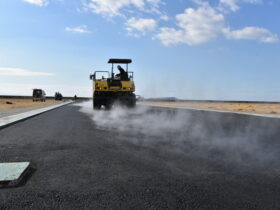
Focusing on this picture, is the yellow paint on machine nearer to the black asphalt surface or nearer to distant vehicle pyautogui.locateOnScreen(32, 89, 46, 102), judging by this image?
the black asphalt surface

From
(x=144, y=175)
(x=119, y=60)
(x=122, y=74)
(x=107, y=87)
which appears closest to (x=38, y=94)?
(x=119, y=60)

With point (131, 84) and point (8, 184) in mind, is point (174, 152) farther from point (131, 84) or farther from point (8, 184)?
point (131, 84)

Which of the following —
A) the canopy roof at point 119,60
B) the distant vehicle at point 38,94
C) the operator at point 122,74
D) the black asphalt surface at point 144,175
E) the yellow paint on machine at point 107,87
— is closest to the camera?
the black asphalt surface at point 144,175

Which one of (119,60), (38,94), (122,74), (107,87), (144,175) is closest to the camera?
(144,175)

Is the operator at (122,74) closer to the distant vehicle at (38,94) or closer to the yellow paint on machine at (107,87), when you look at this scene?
the yellow paint on machine at (107,87)

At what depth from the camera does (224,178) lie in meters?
4.25

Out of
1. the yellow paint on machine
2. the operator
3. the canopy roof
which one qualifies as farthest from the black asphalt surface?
the canopy roof

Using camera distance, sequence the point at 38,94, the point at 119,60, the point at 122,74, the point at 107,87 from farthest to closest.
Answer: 1. the point at 38,94
2. the point at 119,60
3. the point at 122,74
4. the point at 107,87

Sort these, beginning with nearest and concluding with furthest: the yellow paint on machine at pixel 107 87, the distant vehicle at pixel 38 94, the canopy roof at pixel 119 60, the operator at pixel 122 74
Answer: the yellow paint on machine at pixel 107 87 < the operator at pixel 122 74 < the canopy roof at pixel 119 60 < the distant vehicle at pixel 38 94

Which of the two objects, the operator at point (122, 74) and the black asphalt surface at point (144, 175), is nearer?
the black asphalt surface at point (144, 175)

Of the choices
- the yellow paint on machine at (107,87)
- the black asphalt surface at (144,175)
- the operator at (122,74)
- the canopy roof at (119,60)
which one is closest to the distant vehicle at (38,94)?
the canopy roof at (119,60)

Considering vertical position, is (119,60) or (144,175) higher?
(119,60)

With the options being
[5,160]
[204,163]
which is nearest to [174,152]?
[204,163]

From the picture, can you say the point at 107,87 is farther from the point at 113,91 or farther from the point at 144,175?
the point at 144,175
